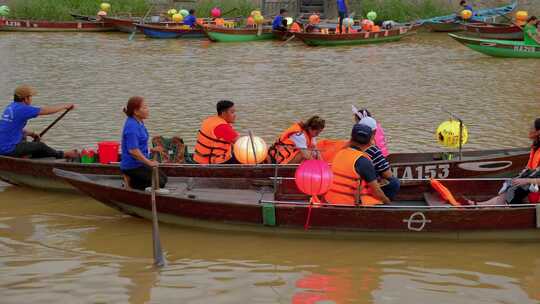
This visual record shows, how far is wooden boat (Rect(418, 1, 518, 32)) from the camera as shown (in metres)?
28.8

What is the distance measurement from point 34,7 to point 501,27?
1855 cm

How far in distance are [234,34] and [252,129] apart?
1331cm

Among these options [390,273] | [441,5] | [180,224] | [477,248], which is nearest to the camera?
[390,273]

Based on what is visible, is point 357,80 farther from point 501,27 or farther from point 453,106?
point 501,27

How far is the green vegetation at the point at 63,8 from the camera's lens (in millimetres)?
33938

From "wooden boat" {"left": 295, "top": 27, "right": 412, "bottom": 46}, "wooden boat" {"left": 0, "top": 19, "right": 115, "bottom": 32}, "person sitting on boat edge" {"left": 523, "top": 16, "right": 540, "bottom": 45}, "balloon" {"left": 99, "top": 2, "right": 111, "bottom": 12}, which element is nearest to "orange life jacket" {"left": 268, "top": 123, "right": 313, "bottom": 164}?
"person sitting on boat edge" {"left": 523, "top": 16, "right": 540, "bottom": 45}

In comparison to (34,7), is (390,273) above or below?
below

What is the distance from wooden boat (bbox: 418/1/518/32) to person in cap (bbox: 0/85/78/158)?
19646 millimetres

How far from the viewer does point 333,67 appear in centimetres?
2197

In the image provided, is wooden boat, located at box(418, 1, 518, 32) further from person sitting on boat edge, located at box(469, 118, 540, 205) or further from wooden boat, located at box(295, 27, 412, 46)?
person sitting on boat edge, located at box(469, 118, 540, 205)

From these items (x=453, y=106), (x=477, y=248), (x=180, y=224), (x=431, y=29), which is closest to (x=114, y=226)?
(x=180, y=224)

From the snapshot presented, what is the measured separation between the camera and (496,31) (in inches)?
1039

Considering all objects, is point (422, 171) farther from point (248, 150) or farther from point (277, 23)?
point (277, 23)

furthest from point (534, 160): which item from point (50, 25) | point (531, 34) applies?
point (50, 25)
